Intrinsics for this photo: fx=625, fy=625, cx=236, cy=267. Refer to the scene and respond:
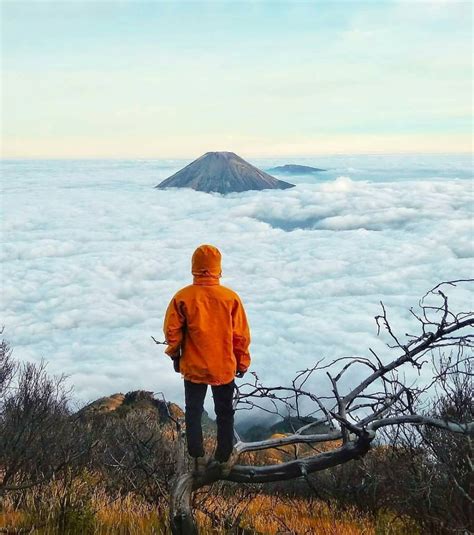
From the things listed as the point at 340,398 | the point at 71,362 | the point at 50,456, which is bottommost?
the point at 71,362

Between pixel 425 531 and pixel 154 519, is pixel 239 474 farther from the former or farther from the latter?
pixel 425 531

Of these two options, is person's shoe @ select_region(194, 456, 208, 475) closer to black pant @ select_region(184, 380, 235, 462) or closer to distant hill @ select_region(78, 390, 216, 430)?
black pant @ select_region(184, 380, 235, 462)

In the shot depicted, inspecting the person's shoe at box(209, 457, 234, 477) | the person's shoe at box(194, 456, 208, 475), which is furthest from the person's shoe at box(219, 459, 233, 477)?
the person's shoe at box(194, 456, 208, 475)

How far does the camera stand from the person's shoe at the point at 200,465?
514 centimetres

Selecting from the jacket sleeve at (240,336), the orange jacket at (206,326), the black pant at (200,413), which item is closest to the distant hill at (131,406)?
the black pant at (200,413)

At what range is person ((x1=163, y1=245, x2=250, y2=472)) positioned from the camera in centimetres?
511

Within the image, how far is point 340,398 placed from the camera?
4.82 meters

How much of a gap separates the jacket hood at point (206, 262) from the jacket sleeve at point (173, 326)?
0.35 metres

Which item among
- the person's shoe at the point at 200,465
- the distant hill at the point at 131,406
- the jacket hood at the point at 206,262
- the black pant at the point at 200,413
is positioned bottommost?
the distant hill at the point at 131,406

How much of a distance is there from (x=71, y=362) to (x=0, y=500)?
148 meters

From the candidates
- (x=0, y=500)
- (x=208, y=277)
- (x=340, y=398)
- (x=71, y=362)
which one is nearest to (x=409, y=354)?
(x=340, y=398)

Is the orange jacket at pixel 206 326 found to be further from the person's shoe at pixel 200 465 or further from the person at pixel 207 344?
the person's shoe at pixel 200 465

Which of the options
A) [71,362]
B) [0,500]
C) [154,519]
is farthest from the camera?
[71,362]

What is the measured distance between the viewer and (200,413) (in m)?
5.32
